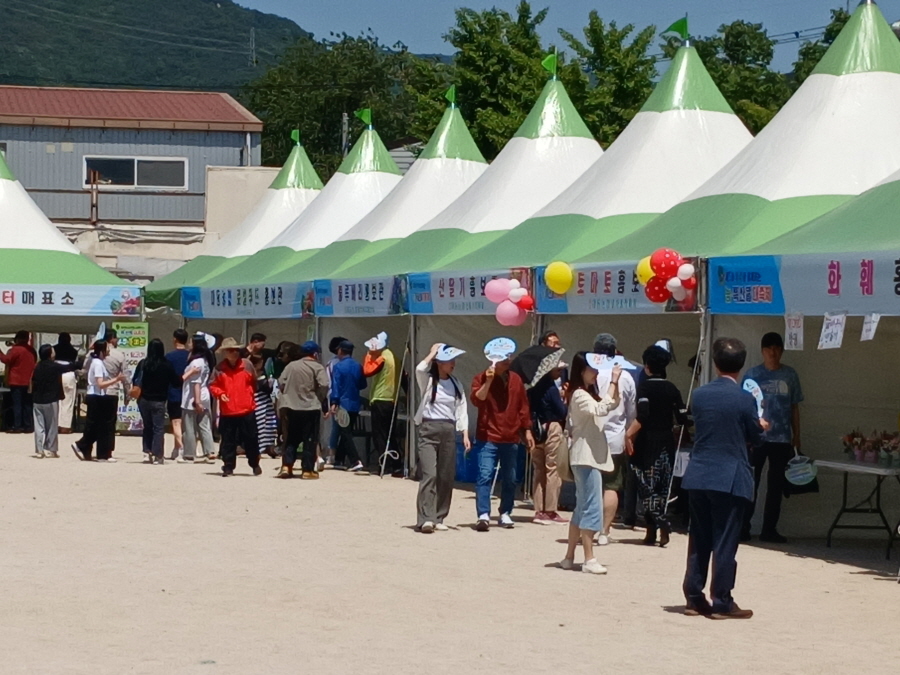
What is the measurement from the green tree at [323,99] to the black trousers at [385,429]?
53.2 metres

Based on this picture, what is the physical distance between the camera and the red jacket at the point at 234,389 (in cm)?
1756

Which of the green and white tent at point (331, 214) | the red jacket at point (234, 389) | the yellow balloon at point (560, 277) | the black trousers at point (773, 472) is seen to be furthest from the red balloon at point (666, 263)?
the green and white tent at point (331, 214)

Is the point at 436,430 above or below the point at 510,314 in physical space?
below

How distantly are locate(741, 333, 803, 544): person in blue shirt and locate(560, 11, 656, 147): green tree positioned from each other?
29.5m

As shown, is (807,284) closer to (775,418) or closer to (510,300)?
(775,418)

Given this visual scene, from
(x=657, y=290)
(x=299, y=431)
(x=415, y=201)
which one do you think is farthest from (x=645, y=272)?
(x=415, y=201)

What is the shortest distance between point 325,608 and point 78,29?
568 feet

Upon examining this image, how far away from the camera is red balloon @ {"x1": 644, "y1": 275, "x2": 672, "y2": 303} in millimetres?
12711

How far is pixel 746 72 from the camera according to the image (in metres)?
51.2

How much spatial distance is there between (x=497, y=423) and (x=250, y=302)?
1035cm

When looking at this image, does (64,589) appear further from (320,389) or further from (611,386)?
(320,389)

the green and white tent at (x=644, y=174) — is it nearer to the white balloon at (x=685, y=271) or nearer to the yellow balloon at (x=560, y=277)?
the yellow balloon at (x=560, y=277)

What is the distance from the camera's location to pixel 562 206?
56.1 ft

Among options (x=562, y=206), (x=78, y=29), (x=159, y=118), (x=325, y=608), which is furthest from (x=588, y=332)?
(x=78, y=29)
